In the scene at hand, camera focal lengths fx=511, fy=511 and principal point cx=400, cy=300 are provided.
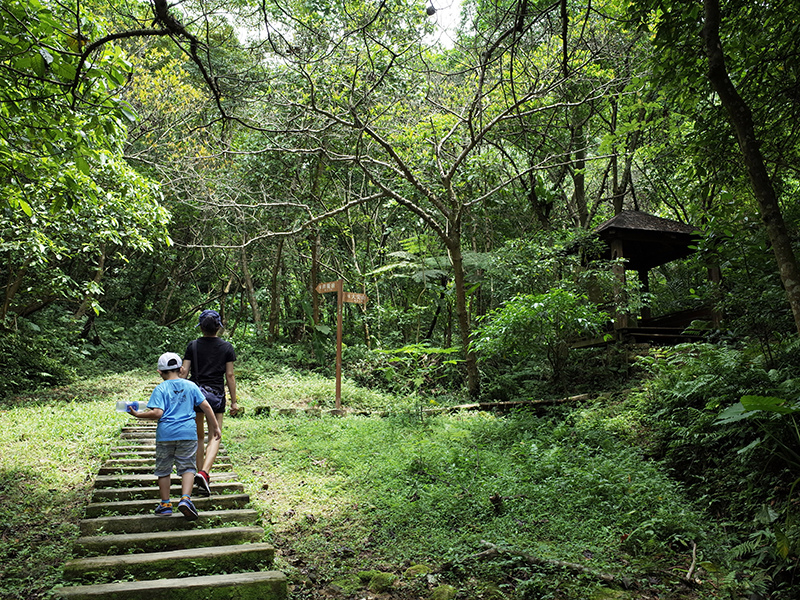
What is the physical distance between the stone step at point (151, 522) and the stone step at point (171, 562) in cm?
45

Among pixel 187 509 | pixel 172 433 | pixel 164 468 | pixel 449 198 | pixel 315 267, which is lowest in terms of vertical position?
pixel 187 509

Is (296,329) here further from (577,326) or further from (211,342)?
(211,342)

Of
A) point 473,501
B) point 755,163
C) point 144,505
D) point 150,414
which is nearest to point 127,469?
point 144,505

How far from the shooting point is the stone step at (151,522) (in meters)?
4.07

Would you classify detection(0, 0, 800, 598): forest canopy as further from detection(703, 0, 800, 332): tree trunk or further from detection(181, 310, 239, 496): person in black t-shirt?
detection(181, 310, 239, 496): person in black t-shirt

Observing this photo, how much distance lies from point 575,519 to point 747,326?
3.06 metres

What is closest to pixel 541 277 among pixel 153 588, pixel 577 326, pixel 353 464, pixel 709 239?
pixel 577 326

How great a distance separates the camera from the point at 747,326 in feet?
18.9

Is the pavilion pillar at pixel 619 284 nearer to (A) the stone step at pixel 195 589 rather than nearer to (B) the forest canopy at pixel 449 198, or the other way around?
(B) the forest canopy at pixel 449 198

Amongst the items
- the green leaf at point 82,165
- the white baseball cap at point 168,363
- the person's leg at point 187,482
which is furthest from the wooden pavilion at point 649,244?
the green leaf at point 82,165

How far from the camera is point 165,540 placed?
13.0 feet

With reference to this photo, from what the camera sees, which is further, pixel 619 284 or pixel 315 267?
pixel 315 267

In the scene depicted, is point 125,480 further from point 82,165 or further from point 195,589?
point 82,165

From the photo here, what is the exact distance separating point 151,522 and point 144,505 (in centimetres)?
44
